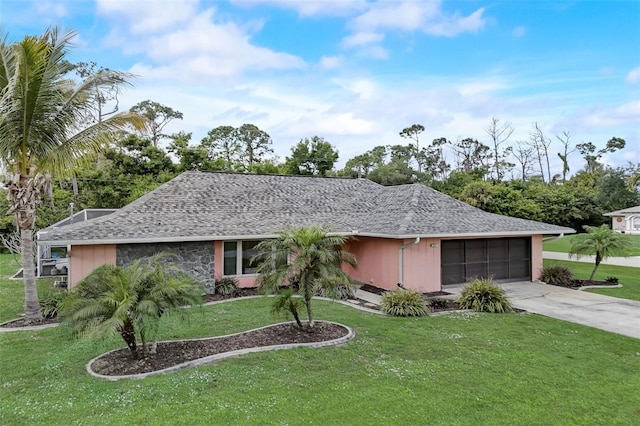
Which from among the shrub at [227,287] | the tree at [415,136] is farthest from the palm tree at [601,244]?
the tree at [415,136]

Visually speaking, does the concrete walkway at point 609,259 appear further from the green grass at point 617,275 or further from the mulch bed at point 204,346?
the mulch bed at point 204,346

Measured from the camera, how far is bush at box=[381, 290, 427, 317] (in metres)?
10.8

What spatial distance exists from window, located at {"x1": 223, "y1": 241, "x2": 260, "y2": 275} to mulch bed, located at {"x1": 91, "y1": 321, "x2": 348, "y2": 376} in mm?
5664

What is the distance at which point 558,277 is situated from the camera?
15.6m

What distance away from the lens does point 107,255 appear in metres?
12.4

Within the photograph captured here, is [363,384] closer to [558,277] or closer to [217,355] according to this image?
[217,355]

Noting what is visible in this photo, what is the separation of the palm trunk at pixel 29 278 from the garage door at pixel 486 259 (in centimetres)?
1353

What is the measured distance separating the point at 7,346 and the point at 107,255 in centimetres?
451

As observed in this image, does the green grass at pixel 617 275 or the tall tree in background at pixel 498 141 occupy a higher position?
the tall tree in background at pixel 498 141

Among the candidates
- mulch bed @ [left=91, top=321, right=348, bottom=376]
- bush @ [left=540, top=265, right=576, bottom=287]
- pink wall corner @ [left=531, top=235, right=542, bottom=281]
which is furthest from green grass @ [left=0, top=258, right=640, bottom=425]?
pink wall corner @ [left=531, top=235, right=542, bottom=281]

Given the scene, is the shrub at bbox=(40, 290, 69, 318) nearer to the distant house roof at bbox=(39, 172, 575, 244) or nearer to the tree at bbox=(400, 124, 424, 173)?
the distant house roof at bbox=(39, 172, 575, 244)

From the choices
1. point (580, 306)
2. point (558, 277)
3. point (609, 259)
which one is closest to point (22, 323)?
point (580, 306)

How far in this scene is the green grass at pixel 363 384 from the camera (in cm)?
517

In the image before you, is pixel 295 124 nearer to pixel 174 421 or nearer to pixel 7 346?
pixel 7 346
